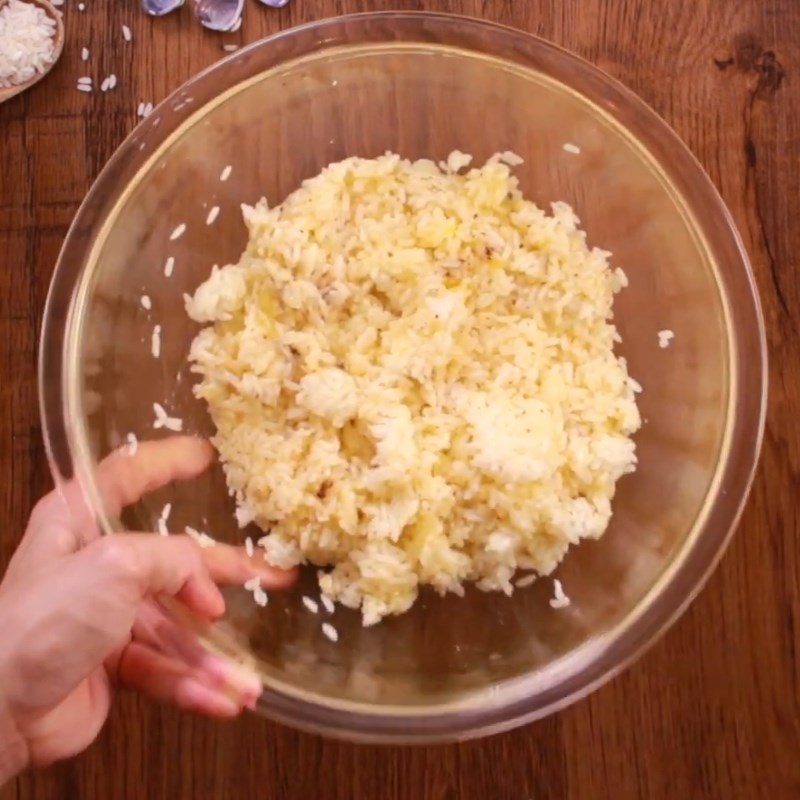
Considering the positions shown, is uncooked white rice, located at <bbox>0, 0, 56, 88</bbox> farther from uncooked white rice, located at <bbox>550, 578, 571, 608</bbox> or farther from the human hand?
uncooked white rice, located at <bbox>550, 578, 571, 608</bbox>

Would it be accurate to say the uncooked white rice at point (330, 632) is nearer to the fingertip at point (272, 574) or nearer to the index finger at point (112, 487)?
the fingertip at point (272, 574)

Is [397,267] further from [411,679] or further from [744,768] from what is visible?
[744,768]

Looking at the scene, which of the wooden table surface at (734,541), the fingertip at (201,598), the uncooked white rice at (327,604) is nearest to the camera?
the fingertip at (201,598)

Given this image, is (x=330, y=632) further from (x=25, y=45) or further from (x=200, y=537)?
(x=25, y=45)

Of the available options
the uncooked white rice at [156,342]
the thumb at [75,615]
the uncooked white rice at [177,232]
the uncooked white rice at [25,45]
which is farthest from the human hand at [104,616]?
the uncooked white rice at [25,45]

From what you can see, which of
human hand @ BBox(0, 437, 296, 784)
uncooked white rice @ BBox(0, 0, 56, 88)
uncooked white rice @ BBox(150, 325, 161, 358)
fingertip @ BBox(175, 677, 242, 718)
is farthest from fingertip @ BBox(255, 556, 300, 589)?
uncooked white rice @ BBox(0, 0, 56, 88)

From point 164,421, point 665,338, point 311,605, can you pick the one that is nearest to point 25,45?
point 164,421
